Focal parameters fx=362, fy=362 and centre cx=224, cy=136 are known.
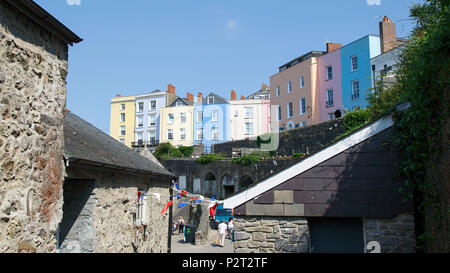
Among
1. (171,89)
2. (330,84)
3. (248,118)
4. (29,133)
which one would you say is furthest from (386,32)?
(171,89)

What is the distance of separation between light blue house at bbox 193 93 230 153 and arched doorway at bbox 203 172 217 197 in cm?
1433

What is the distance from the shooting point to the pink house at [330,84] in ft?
112

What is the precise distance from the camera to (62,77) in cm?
523

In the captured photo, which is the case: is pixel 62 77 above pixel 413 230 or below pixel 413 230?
above

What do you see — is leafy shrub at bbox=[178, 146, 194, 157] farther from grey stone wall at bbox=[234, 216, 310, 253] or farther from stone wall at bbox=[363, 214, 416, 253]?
stone wall at bbox=[363, 214, 416, 253]

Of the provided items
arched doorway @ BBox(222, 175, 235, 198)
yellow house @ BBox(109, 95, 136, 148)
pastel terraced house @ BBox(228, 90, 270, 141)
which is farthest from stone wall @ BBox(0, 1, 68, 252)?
yellow house @ BBox(109, 95, 136, 148)

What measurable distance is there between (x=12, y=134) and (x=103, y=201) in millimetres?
3266

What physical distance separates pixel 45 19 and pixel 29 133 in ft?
4.80

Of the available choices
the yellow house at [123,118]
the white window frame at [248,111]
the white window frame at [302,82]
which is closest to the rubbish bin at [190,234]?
the white window frame at [302,82]

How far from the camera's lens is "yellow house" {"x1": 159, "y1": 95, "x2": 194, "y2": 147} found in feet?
182

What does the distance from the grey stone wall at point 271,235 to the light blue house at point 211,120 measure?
45457mm

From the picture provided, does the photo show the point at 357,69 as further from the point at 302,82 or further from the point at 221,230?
the point at 221,230
